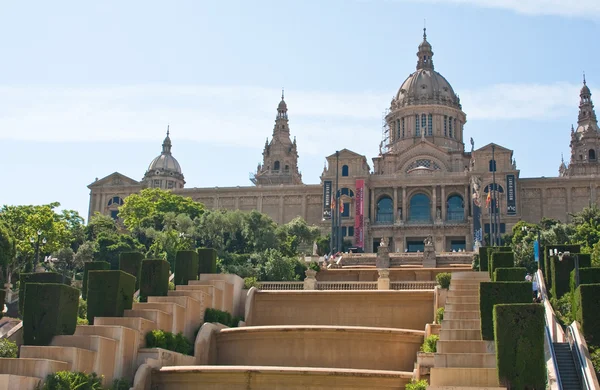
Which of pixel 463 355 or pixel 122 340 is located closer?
pixel 463 355

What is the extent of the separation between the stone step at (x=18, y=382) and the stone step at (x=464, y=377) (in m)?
11.9

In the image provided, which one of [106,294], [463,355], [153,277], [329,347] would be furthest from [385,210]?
[463,355]

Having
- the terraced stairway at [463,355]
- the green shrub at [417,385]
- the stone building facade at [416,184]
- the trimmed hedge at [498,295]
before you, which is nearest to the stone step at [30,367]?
the green shrub at [417,385]

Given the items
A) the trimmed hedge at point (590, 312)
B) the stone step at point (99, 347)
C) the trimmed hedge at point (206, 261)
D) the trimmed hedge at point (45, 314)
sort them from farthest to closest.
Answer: the trimmed hedge at point (206, 261), the trimmed hedge at point (45, 314), the stone step at point (99, 347), the trimmed hedge at point (590, 312)

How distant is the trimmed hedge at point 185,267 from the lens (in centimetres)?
3772

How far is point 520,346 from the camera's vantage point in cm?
2375

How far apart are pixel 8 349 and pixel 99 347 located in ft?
11.2

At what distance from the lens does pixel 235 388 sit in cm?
2753

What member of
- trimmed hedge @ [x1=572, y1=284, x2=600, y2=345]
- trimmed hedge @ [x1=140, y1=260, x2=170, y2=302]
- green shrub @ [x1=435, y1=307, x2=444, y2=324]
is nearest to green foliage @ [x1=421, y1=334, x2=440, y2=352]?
green shrub @ [x1=435, y1=307, x2=444, y2=324]

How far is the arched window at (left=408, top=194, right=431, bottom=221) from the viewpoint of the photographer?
9156 centimetres

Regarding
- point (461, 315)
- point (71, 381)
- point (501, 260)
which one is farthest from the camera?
point (501, 260)

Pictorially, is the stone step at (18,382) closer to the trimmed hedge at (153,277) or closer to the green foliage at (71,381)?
the green foliage at (71,381)

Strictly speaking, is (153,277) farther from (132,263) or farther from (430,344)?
(430,344)

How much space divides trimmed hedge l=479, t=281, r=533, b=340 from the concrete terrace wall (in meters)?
7.30
